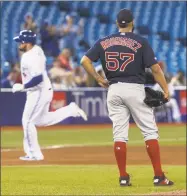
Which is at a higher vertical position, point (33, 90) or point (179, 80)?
point (33, 90)

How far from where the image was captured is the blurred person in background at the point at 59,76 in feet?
74.2

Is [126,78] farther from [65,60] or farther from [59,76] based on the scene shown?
[59,76]

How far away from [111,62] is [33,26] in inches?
553

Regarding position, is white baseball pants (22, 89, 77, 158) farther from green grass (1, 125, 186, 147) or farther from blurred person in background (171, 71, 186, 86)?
blurred person in background (171, 71, 186, 86)

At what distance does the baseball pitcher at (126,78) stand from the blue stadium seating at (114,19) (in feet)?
53.2

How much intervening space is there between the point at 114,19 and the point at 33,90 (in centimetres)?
1803

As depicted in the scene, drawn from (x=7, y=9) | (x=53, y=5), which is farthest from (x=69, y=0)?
(x=7, y=9)

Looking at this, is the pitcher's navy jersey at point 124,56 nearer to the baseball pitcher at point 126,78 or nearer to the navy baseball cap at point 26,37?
Answer: the baseball pitcher at point 126,78

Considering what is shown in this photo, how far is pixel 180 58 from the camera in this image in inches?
1153

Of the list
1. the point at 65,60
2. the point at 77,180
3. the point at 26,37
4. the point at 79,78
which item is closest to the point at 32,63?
the point at 26,37

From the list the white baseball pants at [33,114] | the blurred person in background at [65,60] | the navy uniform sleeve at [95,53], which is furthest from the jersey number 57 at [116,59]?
the blurred person in background at [65,60]

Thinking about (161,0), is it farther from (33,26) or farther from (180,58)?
(33,26)

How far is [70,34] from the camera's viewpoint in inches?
1028

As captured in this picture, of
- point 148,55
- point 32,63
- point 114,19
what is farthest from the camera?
point 114,19
